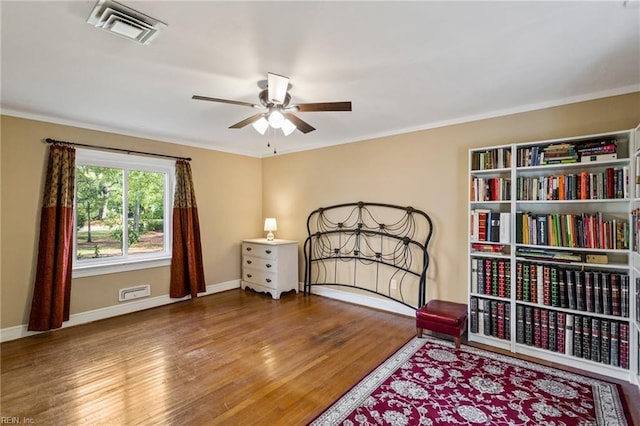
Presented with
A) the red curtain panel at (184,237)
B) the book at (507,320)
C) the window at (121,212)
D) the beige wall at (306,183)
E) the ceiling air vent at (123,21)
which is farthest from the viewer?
the red curtain panel at (184,237)

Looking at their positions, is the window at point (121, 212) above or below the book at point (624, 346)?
above

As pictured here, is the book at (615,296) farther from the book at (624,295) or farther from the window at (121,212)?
the window at (121,212)

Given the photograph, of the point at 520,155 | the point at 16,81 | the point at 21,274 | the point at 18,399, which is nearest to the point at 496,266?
the point at 520,155

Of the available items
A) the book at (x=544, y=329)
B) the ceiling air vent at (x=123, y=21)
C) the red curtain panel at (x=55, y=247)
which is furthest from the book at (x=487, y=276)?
the red curtain panel at (x=55, y=247)

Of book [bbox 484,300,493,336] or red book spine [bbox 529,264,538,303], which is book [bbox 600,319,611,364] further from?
book [bbox 484,300,493,336]

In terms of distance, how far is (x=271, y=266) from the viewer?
15.9ft

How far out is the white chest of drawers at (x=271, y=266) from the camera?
4781 millimetres

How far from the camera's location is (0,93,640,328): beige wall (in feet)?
10.6

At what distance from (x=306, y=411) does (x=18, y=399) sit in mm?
2073

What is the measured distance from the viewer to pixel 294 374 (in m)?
2.58

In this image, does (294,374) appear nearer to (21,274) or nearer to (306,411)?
(306,411)

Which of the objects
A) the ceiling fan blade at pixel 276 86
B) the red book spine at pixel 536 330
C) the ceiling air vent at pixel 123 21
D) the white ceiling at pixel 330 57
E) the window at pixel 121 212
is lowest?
the red book spine at pixel 536 330

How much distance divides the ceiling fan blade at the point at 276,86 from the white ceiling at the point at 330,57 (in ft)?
0.33

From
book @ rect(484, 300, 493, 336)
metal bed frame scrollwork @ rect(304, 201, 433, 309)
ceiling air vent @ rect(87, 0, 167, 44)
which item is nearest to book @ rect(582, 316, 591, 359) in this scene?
book @ rect(484, 300, 493, 336)
